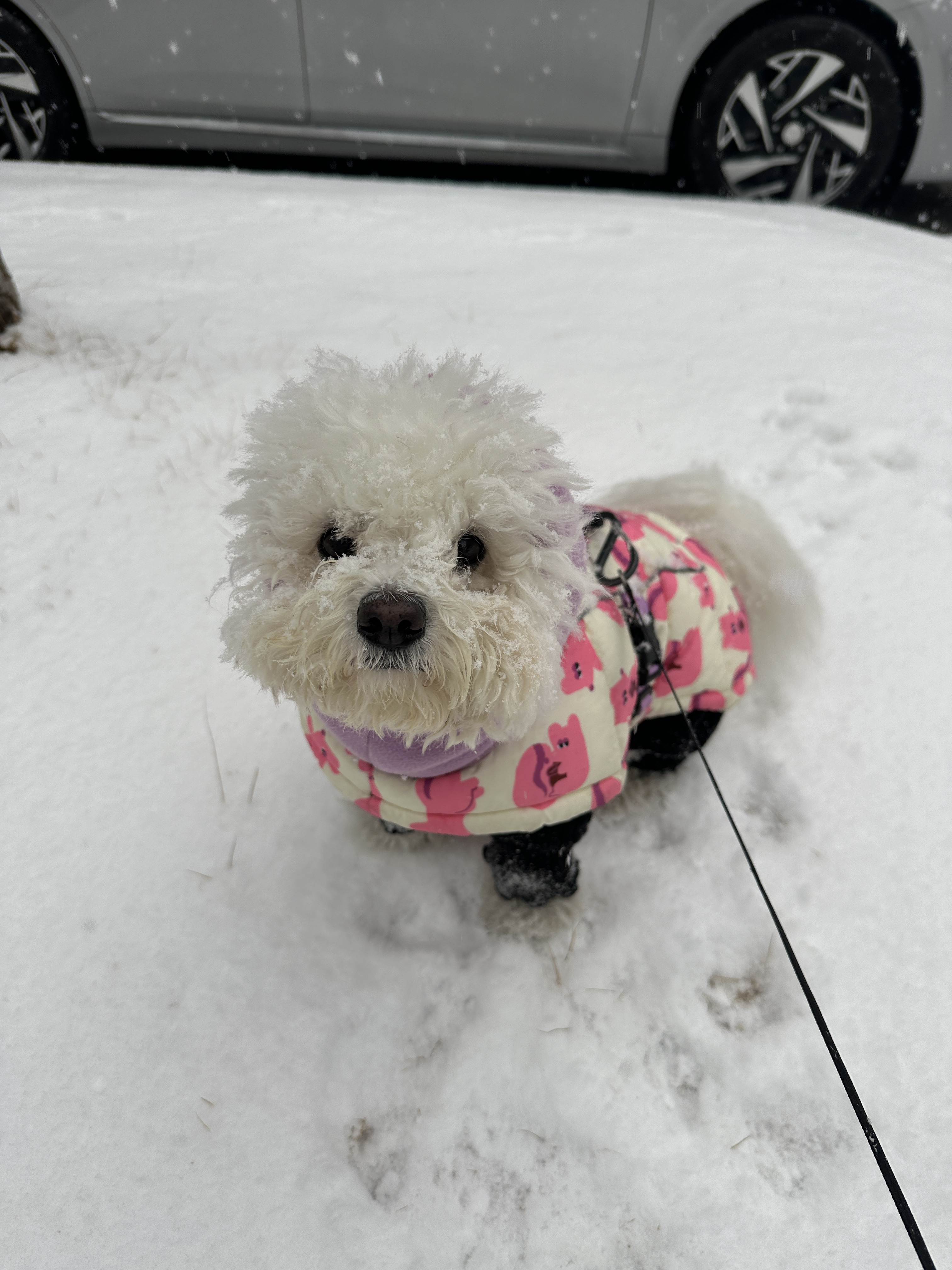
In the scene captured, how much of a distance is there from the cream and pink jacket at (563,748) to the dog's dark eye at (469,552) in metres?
0.26

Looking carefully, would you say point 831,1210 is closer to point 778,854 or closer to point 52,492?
point 778,854

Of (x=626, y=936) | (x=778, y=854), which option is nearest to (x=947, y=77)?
(x=778, y=854)

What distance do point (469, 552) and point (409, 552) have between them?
12cm

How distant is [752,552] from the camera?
77.4 inches

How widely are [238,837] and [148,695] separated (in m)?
0.49

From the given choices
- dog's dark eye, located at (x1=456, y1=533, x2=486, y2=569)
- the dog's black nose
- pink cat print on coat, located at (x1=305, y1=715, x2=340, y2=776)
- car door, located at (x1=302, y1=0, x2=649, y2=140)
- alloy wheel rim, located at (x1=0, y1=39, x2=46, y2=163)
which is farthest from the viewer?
alloy wheel rim, located at (x1=0, y1=39, x2=46, y2=163)

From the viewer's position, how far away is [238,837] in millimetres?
1761

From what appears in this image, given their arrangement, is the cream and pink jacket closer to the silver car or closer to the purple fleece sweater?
the purple fleece sweater

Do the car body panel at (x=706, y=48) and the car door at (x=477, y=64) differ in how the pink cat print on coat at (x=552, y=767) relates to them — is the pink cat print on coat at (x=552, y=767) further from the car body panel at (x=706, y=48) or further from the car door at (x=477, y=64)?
the car body panel at (x=706, y=48)

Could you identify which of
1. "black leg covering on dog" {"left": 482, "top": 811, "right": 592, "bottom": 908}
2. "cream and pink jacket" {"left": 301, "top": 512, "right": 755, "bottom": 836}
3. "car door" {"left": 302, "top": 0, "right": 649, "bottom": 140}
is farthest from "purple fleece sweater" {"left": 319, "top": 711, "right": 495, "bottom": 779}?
"car door" {"left": 302, "top": 0, "right": 649, "bottom": 140}

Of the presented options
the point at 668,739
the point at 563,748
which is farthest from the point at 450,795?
the point at 668,739

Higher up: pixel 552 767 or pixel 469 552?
pixel 469 552

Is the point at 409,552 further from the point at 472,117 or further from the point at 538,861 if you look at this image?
the point at 472,117

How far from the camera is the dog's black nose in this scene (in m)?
1.02
